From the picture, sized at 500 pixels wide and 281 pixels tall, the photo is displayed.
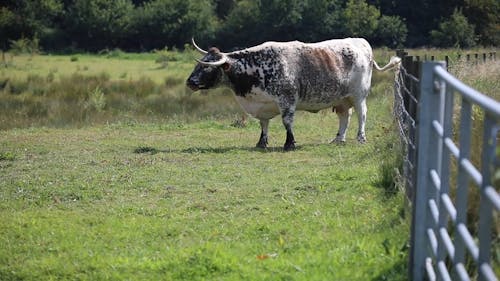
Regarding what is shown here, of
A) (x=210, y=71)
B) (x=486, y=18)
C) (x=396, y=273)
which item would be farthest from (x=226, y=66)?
(x=486, y=18)

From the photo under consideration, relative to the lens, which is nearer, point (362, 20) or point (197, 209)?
point (197, 209)

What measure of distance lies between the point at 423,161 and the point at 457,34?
146 feet

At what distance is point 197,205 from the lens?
369 inches

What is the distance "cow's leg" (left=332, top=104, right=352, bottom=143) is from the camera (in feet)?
51.8

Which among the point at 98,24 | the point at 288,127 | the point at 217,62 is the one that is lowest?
the point at 98,24

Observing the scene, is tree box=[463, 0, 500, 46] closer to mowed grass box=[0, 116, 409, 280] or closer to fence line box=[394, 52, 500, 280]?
mowed grass box=[0, 116, 409, 280]

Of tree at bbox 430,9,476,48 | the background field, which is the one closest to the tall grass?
the background field

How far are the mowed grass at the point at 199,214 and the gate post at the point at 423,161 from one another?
0.60 meters

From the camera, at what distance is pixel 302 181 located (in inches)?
424

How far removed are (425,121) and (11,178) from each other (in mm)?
7323

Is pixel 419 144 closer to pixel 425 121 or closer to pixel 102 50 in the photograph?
pixel 425 121

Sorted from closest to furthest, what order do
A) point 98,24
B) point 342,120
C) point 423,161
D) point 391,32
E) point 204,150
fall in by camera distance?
point 423,161
point 204,150
point 342,120
point 391,32
point 98,24

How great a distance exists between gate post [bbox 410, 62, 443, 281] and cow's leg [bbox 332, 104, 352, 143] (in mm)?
9921

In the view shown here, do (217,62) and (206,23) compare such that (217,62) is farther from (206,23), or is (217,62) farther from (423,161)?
(206,23)
